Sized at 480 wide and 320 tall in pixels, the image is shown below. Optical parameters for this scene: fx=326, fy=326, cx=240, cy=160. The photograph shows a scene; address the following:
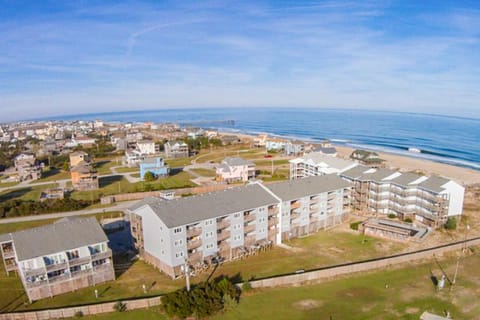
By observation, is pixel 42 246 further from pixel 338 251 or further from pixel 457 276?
pixel 457 276

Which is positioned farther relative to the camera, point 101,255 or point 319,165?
point 319,165

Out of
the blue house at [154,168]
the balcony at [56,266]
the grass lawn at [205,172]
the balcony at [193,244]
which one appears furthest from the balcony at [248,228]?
the blue house at [154,168]

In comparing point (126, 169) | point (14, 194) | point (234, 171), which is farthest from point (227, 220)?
point (126, 169)

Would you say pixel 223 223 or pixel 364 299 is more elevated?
pixel 223 223

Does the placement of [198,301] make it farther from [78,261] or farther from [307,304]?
[78,261]

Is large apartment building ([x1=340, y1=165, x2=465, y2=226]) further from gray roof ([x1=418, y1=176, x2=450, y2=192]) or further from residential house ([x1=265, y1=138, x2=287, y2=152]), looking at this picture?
residential house ([x1=265, y1=138, x2=287, y2=152])

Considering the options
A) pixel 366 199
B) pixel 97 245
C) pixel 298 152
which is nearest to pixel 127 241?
pixel 97 245
